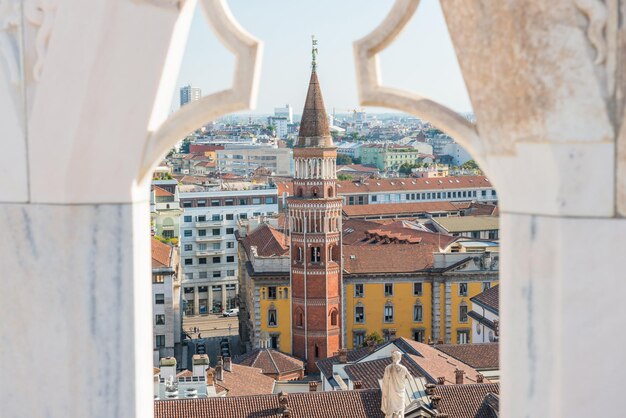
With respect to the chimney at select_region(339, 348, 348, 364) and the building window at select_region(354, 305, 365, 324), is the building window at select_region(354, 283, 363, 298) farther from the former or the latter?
the chimney at select_region(339, 348, 348, 364)

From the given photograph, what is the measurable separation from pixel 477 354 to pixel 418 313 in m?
10.6

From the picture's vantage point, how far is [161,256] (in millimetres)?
32750

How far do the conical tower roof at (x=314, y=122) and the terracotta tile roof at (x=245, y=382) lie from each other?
9383 millimetres

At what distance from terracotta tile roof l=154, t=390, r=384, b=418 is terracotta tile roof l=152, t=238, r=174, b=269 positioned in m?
14.8

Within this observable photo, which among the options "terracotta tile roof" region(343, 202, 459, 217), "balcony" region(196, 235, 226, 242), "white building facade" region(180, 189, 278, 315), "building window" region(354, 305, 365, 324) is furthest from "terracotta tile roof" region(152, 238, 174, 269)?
"terracotta tile roof" region(343, 202, 459, 217)

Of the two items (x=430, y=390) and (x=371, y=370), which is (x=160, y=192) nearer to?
(x=371, y=370)

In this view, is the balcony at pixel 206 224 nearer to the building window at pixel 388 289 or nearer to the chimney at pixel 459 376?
the building window at pixel 388 289

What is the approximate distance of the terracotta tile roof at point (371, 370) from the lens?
20.8 meters

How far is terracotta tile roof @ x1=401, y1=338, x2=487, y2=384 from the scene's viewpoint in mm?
21047

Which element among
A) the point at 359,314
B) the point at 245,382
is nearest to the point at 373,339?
the point at 359,314

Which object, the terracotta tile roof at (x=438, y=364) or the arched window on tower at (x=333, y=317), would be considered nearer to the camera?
the terracotta tile roof at (x=438, y=364)
